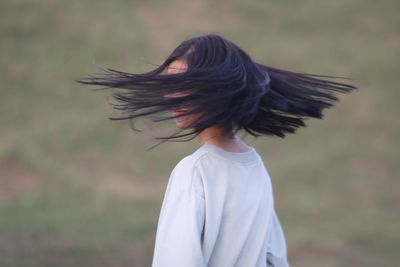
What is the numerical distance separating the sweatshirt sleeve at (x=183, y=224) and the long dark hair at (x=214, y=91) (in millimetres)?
164

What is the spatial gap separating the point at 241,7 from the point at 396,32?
2380mm

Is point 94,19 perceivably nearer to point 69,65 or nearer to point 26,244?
point 69,65

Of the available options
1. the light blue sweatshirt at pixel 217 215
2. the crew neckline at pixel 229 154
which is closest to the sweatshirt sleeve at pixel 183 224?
the light blue sweatshirt at pixel 217 215

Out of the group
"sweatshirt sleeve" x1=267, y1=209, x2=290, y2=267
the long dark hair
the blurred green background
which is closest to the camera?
the long dark hair

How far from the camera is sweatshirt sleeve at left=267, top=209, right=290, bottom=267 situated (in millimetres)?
2252

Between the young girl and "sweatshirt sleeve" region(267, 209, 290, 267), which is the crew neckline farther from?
"sweatshirt sleeve" region(267, 209, 290, 267)

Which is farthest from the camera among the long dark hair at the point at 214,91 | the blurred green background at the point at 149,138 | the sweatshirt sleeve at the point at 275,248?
the blurred green background at the point at 149,138

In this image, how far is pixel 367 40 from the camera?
10102mm

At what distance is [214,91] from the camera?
2080 millimetres

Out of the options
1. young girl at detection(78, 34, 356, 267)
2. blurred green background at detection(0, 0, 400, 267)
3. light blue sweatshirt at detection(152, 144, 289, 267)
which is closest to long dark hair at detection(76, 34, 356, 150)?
young girl at detection(78, 34, 356, 267)

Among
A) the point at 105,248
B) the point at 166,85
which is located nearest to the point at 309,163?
the point at 105,248

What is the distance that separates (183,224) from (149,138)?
568cm

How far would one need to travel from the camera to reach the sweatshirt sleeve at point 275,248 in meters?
2.25

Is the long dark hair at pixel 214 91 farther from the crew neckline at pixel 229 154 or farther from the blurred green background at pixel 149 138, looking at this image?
the blurred green background at pixel 149 138
